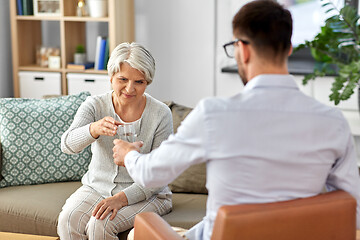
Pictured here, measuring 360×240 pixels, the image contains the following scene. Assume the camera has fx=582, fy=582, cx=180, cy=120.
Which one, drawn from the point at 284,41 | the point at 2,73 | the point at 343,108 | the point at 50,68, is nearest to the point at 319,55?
the point at 343,108

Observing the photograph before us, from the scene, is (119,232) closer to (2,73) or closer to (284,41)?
(284,41)

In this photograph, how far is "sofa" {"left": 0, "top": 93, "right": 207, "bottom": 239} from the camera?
2742 mm

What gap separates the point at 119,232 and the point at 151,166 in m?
→ 0.84

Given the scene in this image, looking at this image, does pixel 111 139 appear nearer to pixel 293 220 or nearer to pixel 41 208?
pixel 41 208

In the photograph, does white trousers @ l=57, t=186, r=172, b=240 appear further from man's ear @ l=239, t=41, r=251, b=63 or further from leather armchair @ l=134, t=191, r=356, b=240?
man's ear @ l=239, t=41, r=251, b=63

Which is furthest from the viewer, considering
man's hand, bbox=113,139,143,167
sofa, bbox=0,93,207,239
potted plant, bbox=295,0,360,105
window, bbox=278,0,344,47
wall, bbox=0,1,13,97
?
window, bbox=278,0,344,47

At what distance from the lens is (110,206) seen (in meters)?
2.34

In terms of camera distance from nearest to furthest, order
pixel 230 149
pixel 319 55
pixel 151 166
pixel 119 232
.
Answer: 1. pixel 230 149
2. pixel 151 166
3. pixel 119 232
4. pixel 319 55

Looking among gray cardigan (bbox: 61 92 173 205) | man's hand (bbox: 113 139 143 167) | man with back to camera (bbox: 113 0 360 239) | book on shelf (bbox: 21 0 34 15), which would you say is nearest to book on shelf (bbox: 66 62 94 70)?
book on shelf (bbox: 21 0 34 15)

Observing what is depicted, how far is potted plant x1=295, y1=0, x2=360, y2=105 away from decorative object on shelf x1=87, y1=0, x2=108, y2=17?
147cm

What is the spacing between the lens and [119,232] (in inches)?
93.0

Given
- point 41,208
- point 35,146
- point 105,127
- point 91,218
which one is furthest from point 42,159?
point 105,127

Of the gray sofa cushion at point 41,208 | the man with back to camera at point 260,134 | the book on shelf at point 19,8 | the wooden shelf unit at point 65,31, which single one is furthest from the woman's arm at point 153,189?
the book on shelf at point 19,8

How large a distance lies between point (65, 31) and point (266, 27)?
305 cm
